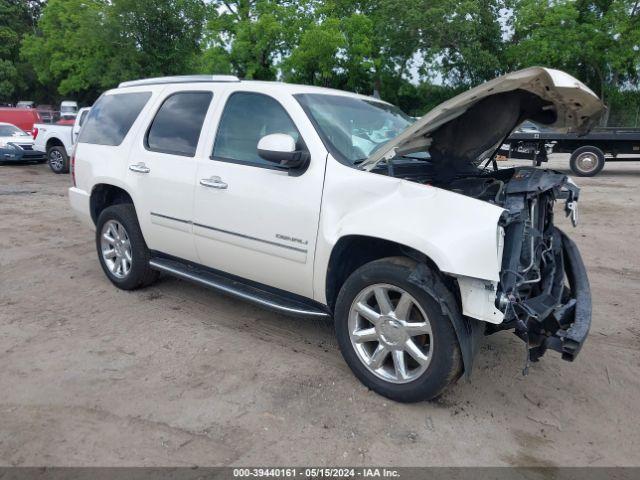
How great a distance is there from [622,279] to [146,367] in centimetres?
480

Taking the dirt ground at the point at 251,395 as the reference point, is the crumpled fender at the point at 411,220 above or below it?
above

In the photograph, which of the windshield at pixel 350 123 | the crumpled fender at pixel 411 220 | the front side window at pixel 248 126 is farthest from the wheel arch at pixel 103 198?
the crumpled fender at pixel 411 220

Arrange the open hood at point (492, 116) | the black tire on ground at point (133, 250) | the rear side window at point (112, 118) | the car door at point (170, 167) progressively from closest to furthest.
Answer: the open hood at point (492, 116) < the car door at point (170, 167) < the black tire on ground at point (133, 250) < the rear side window at point (112, 118)

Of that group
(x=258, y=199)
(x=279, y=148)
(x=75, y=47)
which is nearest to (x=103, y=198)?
(x=258, y=199)

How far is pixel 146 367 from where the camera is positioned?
3766mm

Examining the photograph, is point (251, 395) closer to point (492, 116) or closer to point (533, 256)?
point (533, 256)

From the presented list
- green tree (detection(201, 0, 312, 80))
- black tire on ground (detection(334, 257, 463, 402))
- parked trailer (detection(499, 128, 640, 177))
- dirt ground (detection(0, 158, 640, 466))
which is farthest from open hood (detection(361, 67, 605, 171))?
green tree (detection(201, 0, 312, 80))

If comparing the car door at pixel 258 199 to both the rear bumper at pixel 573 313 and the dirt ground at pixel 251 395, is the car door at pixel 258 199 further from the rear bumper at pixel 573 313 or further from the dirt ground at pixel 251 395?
the rear bumper at pixel 573 313

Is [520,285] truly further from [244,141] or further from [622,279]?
[622,279]

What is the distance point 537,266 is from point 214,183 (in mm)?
2342

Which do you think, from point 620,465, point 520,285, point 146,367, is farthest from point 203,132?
point 620,465

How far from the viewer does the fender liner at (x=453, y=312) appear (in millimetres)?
3047

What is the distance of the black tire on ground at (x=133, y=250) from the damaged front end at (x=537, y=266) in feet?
9.13

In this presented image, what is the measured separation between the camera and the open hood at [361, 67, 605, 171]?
3208 millimetres
